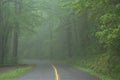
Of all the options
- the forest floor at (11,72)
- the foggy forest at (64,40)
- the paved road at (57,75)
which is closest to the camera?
the foggy forest at (64,40)

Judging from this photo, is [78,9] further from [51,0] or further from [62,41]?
[62,41]

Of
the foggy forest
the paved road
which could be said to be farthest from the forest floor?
the paved road

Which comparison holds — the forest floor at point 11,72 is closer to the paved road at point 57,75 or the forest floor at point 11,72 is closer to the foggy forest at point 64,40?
the foggy forest at point 64,40

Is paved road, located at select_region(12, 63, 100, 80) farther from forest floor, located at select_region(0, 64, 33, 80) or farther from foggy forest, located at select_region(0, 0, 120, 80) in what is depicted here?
forest floor, located at select_region(0, 64, 33, 80)

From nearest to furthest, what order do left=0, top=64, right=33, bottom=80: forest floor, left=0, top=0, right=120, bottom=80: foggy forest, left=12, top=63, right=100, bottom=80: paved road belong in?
left=0, top=0, right=120, bottom=80: foggy forest → left=12, top=63, right=100, bottom=80: paved road → left=0, top=64, right=33, bottom=80: forest floor

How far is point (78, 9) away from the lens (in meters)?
25.2

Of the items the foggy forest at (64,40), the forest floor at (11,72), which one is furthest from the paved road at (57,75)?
the forest floor at (11,72)

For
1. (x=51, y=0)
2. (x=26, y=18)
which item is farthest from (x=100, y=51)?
(x=51, y=0)

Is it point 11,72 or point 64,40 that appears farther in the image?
point 64,40

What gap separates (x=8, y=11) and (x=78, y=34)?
16149mm

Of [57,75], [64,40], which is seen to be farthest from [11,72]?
[64,40]

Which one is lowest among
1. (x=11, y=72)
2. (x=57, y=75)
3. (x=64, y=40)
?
(x=11, y=72)

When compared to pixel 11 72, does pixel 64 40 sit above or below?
above

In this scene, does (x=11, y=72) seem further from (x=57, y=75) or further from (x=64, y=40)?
(x=64, y=40)
